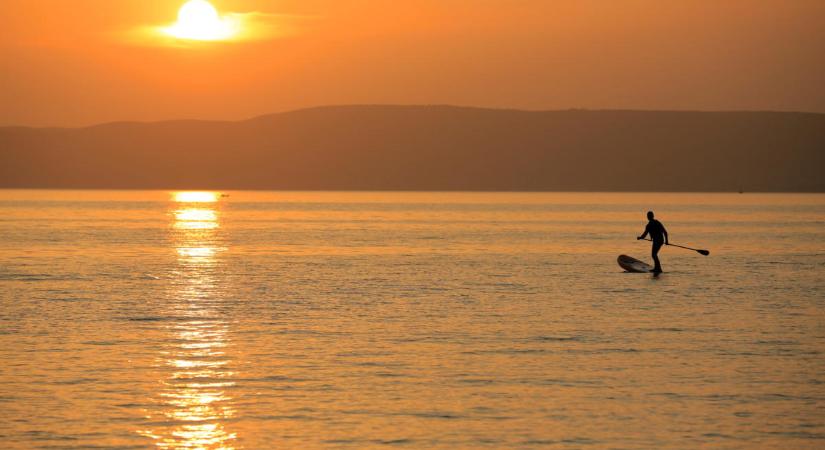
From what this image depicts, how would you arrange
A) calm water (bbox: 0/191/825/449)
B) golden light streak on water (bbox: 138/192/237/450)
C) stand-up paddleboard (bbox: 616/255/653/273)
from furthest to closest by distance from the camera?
stand-up paddleboard (bbox: 616/255/653/273) < calm water (bbox: 0/191/825/449) < golden light streak on water (bbox: 138/192/237/450)

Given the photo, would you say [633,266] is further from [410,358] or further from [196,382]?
[196,382]

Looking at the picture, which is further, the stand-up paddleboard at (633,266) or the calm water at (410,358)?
the stand-up paddleboard at (633,266)

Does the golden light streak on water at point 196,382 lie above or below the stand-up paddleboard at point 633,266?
below

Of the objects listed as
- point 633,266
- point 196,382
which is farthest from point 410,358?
point 633,266

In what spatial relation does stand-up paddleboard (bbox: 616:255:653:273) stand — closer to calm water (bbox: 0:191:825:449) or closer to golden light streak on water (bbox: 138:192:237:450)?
calm water (bbox: 0:191:825:449)

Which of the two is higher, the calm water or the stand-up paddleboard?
the stand-up paddleboard

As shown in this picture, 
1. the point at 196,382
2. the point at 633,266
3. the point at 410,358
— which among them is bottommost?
the point at 196,382

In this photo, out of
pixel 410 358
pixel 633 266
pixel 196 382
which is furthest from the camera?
pixel 633 266

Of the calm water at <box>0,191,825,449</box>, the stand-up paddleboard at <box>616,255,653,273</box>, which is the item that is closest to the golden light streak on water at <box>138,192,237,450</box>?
the calm water at <box>0,191,825,449</box>

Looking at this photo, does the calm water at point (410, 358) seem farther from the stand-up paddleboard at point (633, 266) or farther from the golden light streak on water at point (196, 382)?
the stand-up paddleboard at point (633, 266)

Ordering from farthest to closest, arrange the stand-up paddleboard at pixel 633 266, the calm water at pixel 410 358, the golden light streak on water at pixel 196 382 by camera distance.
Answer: the stand-up paddleboard at pixel 633 266
the calm water at pixel 410 358
the golden light streak on water at pixel 196 382

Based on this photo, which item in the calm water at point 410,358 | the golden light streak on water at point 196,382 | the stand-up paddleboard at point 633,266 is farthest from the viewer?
the stand-up paddleboard at point 633,266

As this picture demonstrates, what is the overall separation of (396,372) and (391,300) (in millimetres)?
12743

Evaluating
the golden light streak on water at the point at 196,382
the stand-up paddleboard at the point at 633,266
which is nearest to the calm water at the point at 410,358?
the golden light streak on water at the point at 196,382
